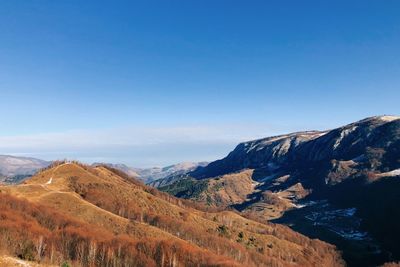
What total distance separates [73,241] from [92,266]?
2773cm

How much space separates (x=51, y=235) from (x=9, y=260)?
115 metres

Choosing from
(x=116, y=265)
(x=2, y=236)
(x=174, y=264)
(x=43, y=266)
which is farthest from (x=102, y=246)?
(x=43, y=266)

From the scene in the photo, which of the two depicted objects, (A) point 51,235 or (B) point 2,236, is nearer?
(B) point 2,236

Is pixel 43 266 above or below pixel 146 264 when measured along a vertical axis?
above

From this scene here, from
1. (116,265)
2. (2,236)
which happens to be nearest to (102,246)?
(116,265)

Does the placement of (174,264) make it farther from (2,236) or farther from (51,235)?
(2,236)

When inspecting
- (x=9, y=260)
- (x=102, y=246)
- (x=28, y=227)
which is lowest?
(x=102, y=246)

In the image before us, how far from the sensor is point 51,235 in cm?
19425

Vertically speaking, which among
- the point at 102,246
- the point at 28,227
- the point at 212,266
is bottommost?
the point at 212,266

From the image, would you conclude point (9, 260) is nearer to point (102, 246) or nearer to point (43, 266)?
point (43, 266)

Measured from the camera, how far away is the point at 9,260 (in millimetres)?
85438

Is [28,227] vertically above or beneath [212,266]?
above

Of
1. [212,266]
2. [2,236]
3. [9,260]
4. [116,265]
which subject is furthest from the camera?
[212,266]

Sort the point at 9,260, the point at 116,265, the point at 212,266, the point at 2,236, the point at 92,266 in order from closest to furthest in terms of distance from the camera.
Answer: the point at 9,260
the point at 2,236
the point at 92,266
the point at 116,265
the point at 212,266
